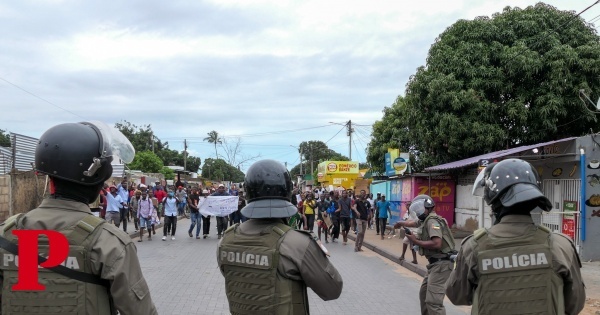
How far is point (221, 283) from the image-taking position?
959 cm

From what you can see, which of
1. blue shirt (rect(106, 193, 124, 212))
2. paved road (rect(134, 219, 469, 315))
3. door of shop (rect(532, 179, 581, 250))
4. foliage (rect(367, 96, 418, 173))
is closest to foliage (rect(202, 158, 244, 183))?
foliage (rect(367, 96, 418, 173))

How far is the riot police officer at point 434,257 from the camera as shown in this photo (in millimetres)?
5570

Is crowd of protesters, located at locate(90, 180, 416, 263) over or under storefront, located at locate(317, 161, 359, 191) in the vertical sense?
under

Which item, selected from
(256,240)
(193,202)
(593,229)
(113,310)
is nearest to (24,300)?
(113,310)

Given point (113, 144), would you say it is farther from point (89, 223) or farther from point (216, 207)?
point (216, 207)

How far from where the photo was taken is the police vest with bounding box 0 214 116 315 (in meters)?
2.18

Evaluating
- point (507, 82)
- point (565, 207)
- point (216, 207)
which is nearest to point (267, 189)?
point (565, 207)

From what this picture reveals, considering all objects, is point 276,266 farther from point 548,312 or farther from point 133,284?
point 548,312

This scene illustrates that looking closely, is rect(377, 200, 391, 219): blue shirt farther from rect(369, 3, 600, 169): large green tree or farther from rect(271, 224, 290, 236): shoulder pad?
rect(271, 224, 290, 236): shoulder pad

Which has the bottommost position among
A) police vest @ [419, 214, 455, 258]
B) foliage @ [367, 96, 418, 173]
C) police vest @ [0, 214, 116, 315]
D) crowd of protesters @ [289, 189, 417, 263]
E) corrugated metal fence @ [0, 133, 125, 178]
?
crowd of protesters @ [289, 189, 417, 263]

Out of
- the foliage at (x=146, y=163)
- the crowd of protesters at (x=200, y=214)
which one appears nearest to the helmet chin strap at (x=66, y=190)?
the crowd of protesters at (x=200, y=214)

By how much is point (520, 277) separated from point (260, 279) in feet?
4.64

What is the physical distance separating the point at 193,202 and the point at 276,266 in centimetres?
1462

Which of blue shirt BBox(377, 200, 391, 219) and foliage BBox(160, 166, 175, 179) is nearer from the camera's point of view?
blue shirt BBox(377, 200, 391, 219)
